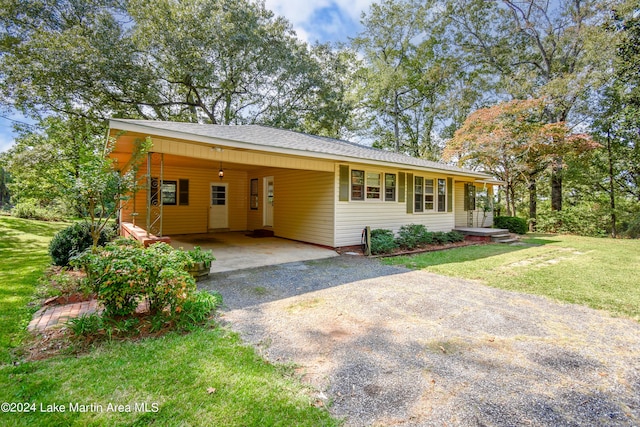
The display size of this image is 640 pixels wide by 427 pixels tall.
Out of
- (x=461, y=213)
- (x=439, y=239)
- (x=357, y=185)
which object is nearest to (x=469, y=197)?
(x=461, y=213)

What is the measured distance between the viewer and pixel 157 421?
1874mm

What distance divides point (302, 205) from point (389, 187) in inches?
117

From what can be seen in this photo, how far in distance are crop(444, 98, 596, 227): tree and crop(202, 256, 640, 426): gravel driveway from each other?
11.4 meters

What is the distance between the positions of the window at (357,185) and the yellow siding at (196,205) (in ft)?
18.4

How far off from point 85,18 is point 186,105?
18.5 ft

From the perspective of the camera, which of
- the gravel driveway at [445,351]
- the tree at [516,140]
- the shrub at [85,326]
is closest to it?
the gravel driveway at [445,351]

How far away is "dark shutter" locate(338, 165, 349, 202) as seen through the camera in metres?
8.46

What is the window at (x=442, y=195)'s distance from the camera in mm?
11695

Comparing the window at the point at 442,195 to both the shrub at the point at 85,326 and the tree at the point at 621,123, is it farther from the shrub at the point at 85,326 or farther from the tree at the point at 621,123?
the shrub at the point at 85,326

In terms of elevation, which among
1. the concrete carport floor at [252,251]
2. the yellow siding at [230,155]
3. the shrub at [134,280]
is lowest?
the concrete carport floor at [252,251]

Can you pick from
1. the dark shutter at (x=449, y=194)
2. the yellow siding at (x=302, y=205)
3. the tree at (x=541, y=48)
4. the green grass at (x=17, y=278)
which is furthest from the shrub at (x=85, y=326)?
the tree at (x=541, y=48)

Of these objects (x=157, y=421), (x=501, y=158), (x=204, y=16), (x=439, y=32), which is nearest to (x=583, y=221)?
(x=501, y=158)

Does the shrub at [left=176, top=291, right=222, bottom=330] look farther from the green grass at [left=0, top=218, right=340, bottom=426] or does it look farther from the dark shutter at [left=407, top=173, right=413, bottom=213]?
the dark shutter at [left=407, top=173, right=413, bottom=213]

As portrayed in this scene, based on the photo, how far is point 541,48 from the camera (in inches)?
648
